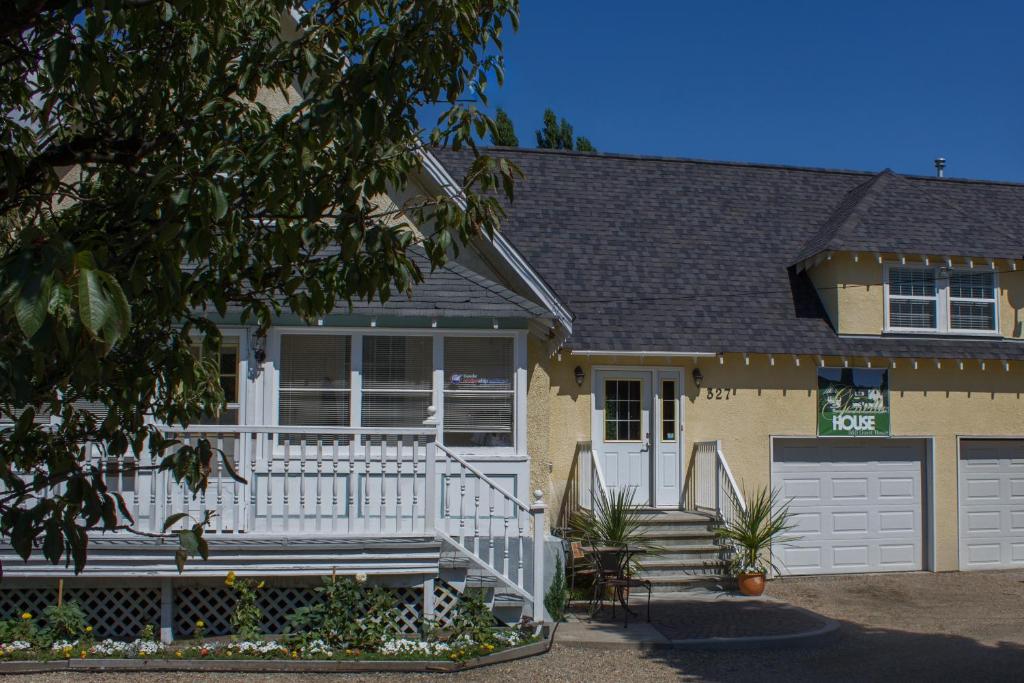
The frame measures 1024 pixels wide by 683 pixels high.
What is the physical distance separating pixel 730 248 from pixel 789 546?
5.09 metres

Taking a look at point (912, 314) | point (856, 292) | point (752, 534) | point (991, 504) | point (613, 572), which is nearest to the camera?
point (613, 572)

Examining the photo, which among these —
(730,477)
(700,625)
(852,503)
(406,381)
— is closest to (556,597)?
(700,625)

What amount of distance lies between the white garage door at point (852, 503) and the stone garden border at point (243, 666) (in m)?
7.82

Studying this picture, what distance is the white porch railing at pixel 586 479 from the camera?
13992mm

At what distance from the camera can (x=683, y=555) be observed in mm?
13781

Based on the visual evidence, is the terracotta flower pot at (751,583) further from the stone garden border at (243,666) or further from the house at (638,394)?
the stone garden border at (243,666)

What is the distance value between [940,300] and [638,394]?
5.35 m

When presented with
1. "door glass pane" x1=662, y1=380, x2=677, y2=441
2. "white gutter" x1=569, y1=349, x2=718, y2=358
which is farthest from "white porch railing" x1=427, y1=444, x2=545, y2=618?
"door glass pane" x1=662, y1=380, x2=677, y2=441

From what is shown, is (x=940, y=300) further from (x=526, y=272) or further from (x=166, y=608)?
(x=166, y=608)

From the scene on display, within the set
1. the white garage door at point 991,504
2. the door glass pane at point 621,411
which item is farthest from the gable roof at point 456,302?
the white garage door at point 991,504

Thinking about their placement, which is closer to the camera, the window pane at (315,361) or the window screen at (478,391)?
the window pane at (315,361)

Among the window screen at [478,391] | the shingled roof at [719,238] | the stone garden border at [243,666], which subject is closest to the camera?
the stone garden border at [243,666]

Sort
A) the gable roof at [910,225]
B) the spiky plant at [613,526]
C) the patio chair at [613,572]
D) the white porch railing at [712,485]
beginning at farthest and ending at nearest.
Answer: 1. the gable roof at [910,225]
2. the white porch railing at [712,485]
3. the spiky plant at [613,526]
4. the patio chair at [613,572]

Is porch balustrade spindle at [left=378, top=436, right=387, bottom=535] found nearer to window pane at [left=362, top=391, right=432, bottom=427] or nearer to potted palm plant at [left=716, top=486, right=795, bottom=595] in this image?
window pane at [left=362, top=391, right=432, bottom=427]
